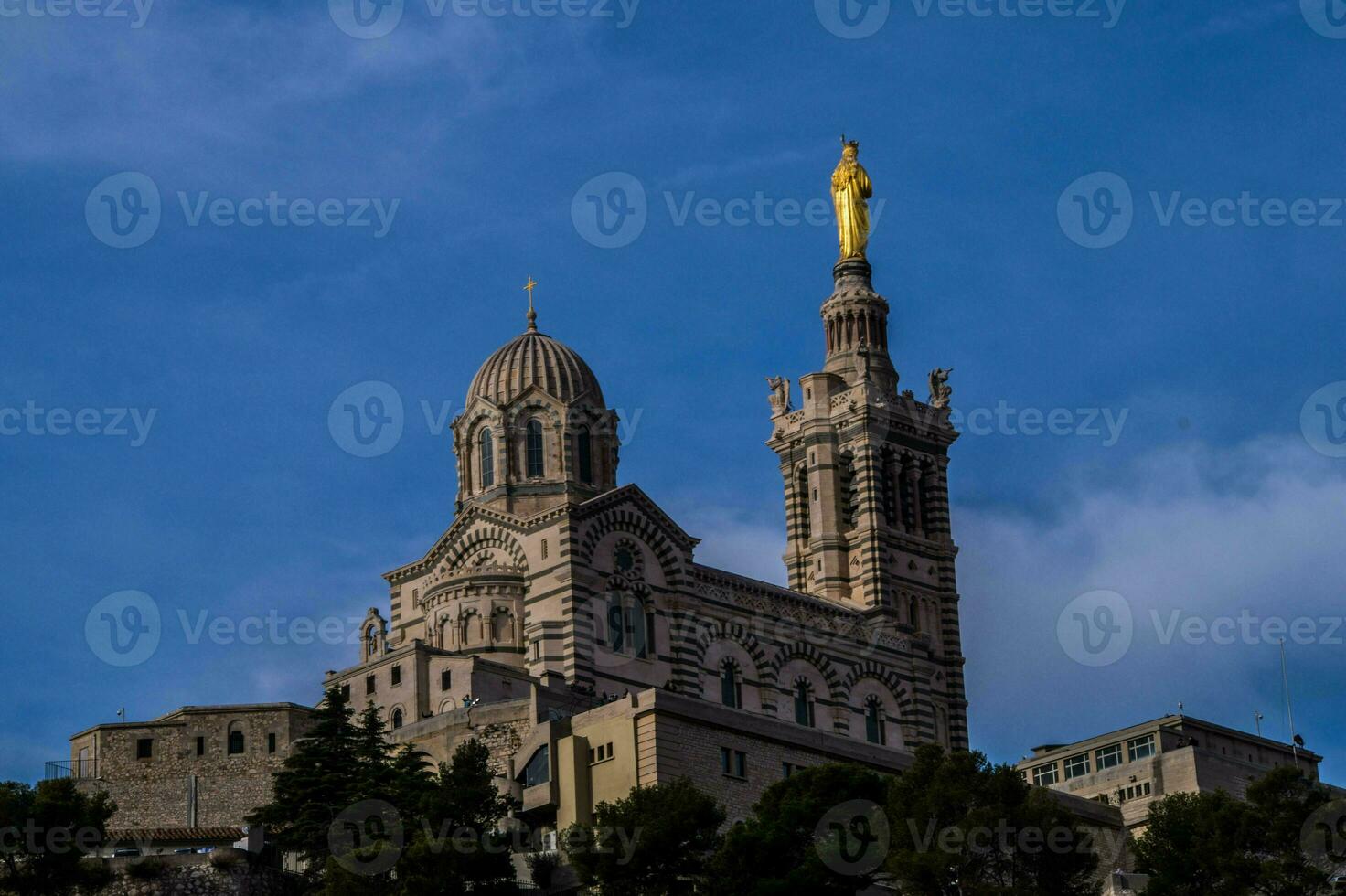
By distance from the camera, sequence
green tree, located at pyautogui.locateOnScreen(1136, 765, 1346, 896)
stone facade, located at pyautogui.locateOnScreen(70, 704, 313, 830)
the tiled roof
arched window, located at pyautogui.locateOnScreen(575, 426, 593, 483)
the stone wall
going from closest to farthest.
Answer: green tree, located at pyautogui.locateOnScreen(1136, 765, 1346, 896) → the stone wall → the tiled roof → stone facade, located at pyautogui.locateOnScreen(70, 704, 313, 830) → arched window, located at pyautogui.locateOnScreen(575, 426, 593, 483)

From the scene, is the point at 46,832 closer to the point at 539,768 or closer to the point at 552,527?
the point at 539,768

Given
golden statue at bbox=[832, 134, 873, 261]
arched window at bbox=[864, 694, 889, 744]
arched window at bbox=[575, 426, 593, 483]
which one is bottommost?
arched window at bbox=[864, 694, 889, 744]

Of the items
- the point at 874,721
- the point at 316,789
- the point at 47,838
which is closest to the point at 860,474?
the point at 874,721

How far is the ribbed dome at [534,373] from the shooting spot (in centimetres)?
9994

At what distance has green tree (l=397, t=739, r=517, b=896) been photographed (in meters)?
67.9

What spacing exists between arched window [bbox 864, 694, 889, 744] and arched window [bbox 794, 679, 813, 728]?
305 centimetres

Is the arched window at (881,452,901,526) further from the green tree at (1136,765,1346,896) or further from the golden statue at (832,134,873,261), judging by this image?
the green tree at (1136,765,1346,896)

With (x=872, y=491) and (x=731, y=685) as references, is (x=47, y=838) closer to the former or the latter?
(x=731, y=685)

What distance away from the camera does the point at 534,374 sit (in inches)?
3944

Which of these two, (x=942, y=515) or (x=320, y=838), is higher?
(x=942, y=515)

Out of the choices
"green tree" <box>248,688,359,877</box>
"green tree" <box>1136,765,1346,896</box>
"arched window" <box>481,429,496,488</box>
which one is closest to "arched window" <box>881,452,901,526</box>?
"arched window" <box>481,429,496,488</box>

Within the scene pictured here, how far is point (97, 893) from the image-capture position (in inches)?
2815

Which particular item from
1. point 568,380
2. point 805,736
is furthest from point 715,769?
point 568,380

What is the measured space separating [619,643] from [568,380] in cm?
1124
